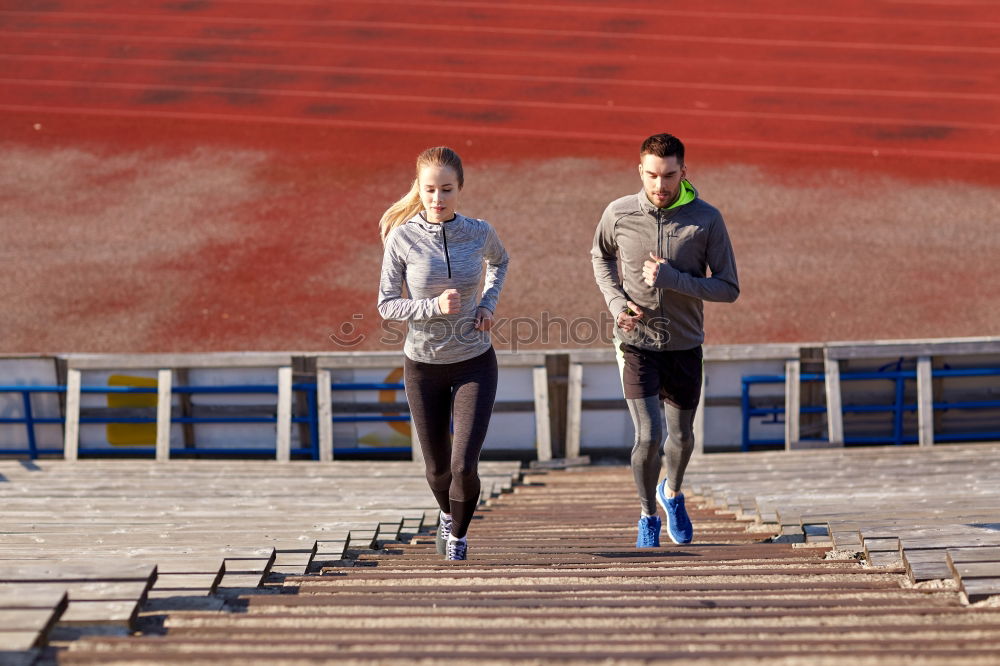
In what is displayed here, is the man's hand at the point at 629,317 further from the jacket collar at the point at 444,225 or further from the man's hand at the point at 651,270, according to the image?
the jacket collar at the point at 444,225

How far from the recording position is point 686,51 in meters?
22.3

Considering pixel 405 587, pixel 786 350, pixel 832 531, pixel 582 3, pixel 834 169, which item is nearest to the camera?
pixel 405 587

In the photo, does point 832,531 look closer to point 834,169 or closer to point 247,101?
point 834,169

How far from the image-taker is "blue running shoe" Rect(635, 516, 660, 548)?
5.68 metres

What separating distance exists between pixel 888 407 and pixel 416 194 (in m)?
6.91

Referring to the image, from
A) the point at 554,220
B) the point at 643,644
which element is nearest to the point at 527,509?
the point at 643,644

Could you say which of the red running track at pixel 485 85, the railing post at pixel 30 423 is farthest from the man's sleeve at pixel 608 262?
the red running track at pixel 485 85

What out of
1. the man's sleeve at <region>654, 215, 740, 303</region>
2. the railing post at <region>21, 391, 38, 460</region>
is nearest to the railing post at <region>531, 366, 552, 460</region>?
the railing post at <region>21, 391, 38, 460</region>

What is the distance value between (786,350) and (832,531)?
5715 millimetres

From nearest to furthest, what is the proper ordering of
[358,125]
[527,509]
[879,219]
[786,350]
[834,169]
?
[527,509] → [786,350] → [879,219] → [834,169] → [358,125]

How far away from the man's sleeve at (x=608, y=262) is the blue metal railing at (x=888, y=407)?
5223mm

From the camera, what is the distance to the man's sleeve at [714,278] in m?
5.29

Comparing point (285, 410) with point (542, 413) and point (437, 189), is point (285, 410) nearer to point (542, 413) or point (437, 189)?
point (542, 413)

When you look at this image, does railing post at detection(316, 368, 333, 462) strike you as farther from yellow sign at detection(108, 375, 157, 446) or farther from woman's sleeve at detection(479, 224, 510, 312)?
woman's sleeve at detection(479, 224, 510, 312)
